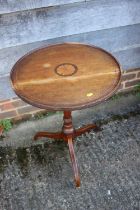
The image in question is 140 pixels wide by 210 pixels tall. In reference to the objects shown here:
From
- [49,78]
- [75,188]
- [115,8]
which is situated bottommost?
[75,188]

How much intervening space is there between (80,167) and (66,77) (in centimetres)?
93

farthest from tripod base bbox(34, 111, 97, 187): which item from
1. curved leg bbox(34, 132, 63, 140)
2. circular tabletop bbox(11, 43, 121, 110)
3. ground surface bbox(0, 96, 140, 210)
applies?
circular tabletop bbox(11, 43, 121, 110)

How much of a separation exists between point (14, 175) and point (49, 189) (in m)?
0.35

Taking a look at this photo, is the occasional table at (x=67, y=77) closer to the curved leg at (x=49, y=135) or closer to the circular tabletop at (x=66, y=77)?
the circular tabletop at (x=66, y=77)

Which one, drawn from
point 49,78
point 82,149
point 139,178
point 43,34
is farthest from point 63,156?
point 43,34

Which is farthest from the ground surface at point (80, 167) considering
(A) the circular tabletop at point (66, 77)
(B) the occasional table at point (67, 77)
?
(A) the circular tabletop at point (66, 77)

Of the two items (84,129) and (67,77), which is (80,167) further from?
(67,77)

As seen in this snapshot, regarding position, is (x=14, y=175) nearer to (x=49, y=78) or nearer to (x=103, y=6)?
(x=49, y=78)

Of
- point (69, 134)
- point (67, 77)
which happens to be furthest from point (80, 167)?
point (67, 77)

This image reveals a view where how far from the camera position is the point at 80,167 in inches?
108

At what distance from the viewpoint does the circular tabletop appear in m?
2.06

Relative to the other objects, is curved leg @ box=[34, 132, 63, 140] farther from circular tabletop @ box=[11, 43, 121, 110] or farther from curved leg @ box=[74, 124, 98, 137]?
circular tabletop @ box=[11, 43, 121, 110]

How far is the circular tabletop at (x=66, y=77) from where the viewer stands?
6.75 ft

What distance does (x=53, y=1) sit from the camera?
2.45 meters
